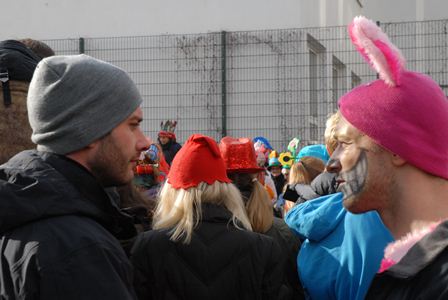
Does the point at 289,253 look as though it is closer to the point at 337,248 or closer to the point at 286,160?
the point at 337,248

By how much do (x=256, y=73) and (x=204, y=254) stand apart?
9117 mm

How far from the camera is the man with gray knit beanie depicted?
2031 mm

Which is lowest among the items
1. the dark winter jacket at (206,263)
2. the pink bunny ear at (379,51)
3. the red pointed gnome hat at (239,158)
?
the dark winter jacket at (206,263)

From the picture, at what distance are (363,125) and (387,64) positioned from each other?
0.22 m

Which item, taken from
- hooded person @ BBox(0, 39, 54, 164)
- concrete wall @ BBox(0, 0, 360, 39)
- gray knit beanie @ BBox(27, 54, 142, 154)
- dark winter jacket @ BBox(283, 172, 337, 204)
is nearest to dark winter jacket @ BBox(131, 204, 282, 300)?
dark winter jacket @ BBox(283, 172, 337, 204)

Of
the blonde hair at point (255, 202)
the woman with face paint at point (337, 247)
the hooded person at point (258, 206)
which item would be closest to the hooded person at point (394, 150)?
the woman with face paint at point (337, 247)

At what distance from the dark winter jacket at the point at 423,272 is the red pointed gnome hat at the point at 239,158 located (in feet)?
8.98

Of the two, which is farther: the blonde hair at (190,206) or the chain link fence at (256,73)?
the chain link fence at (256,73)

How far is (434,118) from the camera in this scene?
237 centimetres

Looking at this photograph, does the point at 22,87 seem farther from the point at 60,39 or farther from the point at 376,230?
the point at 60,39

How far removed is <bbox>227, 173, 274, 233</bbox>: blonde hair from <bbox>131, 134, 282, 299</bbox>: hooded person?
20.6 inches

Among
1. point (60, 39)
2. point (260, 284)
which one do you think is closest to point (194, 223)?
point (260, 284)

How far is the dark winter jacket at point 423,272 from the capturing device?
199 cm

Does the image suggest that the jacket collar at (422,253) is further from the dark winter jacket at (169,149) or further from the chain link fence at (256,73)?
the chain link fence at (256,73)
